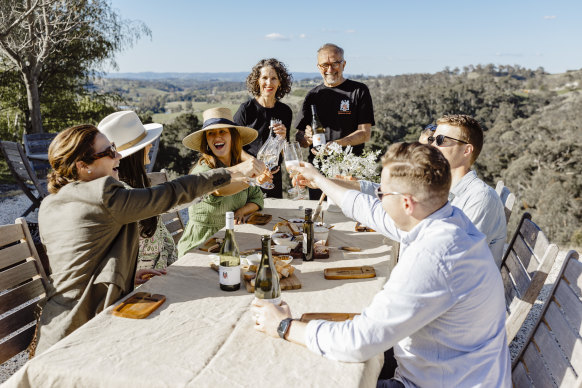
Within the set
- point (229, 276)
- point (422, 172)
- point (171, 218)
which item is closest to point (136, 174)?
point (171, 218)

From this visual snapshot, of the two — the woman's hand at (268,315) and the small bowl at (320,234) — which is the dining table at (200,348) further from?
the small bowl at (320,234)

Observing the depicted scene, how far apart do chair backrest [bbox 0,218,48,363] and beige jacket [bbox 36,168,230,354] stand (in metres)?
0.20

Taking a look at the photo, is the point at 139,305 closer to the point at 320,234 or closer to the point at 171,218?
the point at 320,234

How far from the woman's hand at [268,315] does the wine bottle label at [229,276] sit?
0.35 metres

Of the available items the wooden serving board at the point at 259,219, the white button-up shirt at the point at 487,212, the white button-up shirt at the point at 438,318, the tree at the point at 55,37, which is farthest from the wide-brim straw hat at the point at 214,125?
the tree at the point at 55,37

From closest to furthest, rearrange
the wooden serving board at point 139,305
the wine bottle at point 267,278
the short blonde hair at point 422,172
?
1. the short blonde hair at point 422,172
2. the wooden serving board at point 139,305
3. the wine bottle at point 267,278

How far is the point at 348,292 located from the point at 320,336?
0.57 m

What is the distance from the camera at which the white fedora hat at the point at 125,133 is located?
108 inches

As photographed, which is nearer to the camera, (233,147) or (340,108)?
(233,147)

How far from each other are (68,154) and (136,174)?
85cm

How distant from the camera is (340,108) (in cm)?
498

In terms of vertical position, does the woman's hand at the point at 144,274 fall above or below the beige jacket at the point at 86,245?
below

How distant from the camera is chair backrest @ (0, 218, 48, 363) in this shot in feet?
6.74

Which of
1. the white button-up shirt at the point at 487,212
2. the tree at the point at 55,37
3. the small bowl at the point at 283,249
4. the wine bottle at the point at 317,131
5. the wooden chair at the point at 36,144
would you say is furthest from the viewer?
the tree at the point at 55,37
